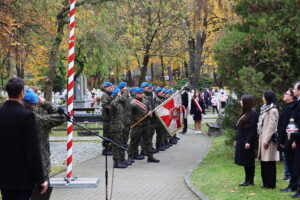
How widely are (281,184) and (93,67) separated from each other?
80.7 ft

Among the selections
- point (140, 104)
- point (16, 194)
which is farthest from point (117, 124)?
point (16, 194)

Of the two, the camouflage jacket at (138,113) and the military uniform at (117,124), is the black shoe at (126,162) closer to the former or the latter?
the military uniform at (117,124)

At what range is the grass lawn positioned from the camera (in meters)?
9.68

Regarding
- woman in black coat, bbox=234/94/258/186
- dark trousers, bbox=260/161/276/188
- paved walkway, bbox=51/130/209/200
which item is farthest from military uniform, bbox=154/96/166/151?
dark trousers, bbox=260/161/276/188

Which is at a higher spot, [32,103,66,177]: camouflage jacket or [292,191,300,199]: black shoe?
[32,103,66,177]: camouflage jacket

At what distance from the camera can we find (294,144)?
29.5 ft

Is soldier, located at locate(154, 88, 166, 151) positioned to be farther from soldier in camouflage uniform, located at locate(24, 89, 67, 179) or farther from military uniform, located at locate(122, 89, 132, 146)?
soldier in camouflage uniform, located at locate(24, 89, 67, 179)

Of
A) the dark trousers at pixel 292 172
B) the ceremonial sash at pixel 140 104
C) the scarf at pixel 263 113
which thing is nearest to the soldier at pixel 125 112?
the ceremonial sash at pixel 140 104

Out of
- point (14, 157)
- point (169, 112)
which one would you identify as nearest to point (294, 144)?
point (14, 157)

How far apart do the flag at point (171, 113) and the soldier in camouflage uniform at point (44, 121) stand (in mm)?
8836

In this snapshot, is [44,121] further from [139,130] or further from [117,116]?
[139,130]

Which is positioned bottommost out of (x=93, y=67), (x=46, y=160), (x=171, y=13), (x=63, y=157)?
(x=63, y=157)

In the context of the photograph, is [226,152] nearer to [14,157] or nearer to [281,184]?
[281,184]

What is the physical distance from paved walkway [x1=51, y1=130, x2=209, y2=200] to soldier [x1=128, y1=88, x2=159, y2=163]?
1.28ft
